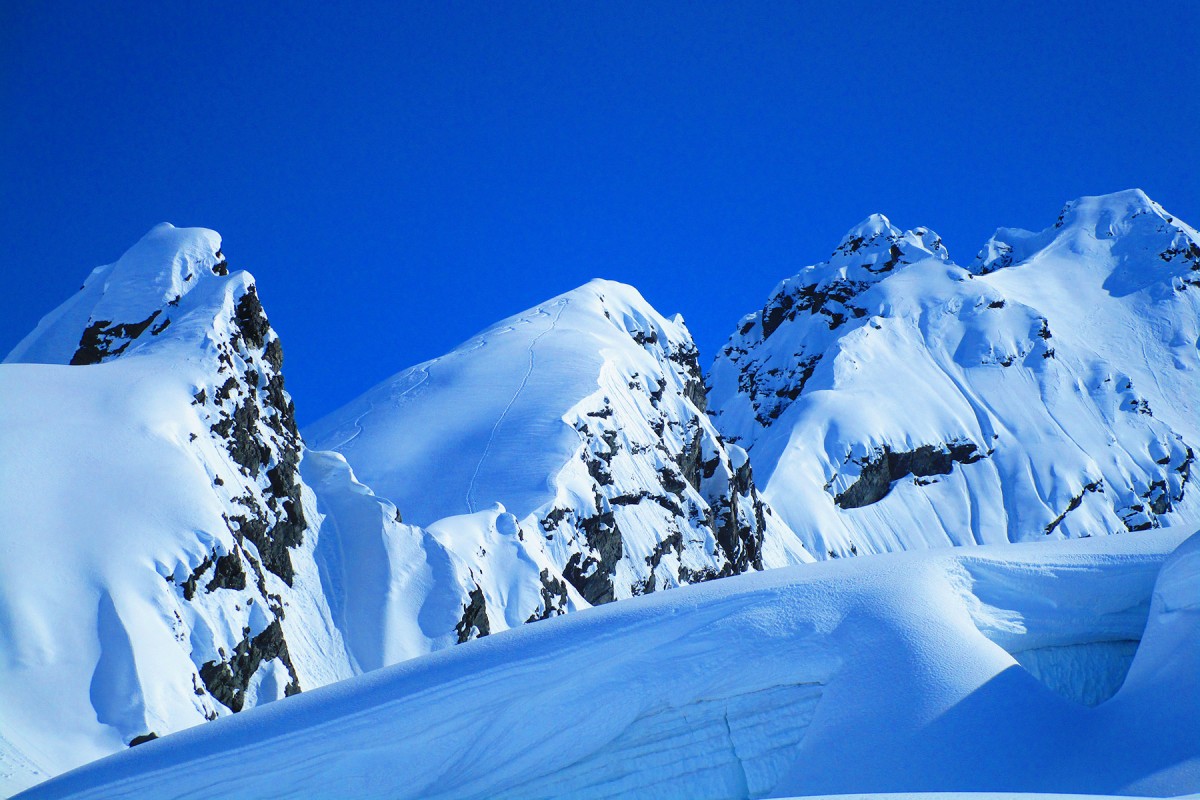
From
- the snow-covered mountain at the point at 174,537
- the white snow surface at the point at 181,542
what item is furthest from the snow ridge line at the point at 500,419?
the snow-covered mountain at the point at 174,537

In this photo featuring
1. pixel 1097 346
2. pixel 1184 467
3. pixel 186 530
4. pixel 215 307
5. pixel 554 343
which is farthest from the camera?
pixel 1097 346

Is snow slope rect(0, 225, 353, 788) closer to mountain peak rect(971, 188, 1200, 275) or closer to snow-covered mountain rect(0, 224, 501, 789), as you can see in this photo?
snow-covered mountain rect(0, 224, 501, 789)

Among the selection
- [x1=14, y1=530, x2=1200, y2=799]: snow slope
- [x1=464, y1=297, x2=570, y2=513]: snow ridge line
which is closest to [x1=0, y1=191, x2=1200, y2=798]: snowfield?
[x1=14, y1=530, x2=1200, y2=799]: snow slope

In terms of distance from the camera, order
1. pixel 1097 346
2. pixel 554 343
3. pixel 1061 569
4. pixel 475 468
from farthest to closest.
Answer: pixel 1097 346 → pixel 554 343 → pixel 475 468 → pixel 1061 569

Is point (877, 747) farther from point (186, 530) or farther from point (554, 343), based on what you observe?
point (554, 343)

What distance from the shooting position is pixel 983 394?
94.2m

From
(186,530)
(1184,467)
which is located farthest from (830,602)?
(1184,467)

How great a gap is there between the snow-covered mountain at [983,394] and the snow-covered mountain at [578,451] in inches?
940

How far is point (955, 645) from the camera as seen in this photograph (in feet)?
25.7

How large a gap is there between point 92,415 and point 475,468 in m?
18.5

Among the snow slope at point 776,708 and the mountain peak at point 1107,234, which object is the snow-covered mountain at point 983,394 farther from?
the snow slope at point 776,708

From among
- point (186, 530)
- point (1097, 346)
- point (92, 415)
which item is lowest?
point (186, 530)

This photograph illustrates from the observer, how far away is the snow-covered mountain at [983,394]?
8319 centimetres

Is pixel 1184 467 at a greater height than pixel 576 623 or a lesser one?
greater
